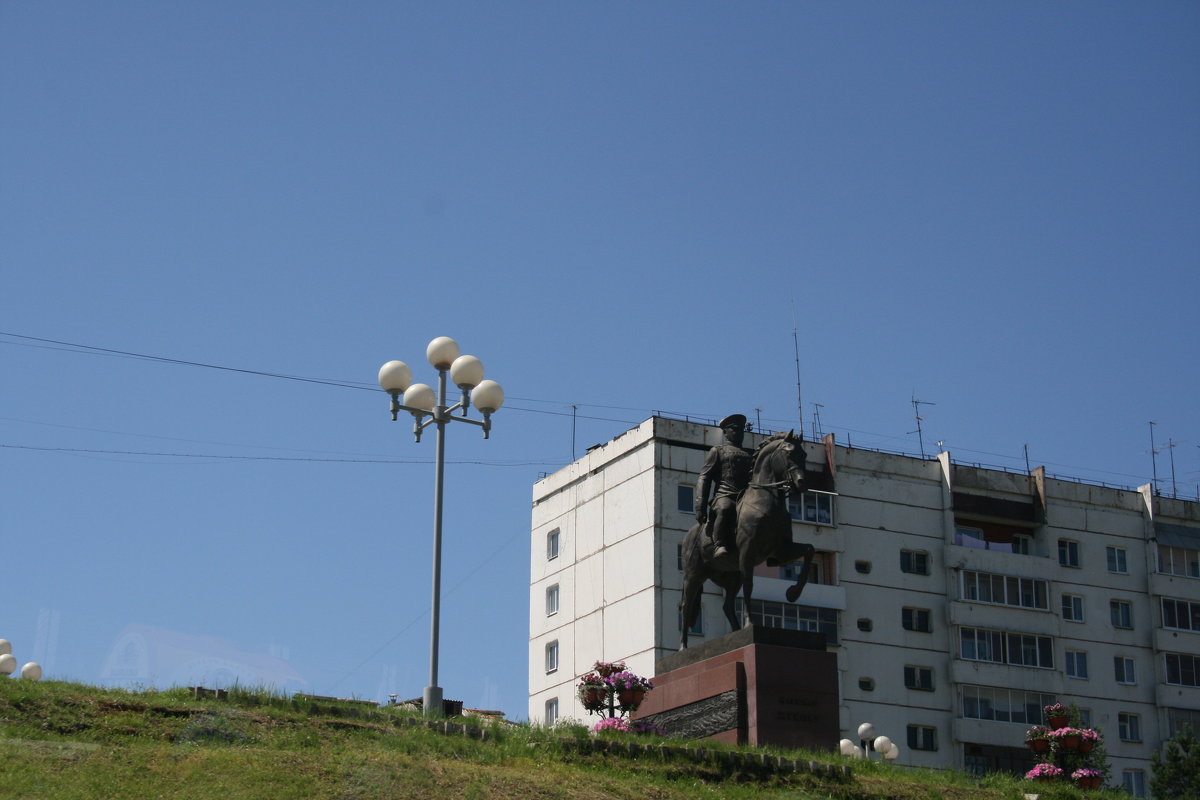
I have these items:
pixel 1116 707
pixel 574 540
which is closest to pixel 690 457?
pixel 574 540

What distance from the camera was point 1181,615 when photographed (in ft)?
243

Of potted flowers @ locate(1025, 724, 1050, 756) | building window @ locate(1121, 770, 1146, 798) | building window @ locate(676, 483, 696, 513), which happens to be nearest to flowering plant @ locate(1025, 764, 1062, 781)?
potted flowers @ locate(1025, 724, 1050, 756)

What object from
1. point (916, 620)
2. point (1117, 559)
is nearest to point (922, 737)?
point (916, 620)

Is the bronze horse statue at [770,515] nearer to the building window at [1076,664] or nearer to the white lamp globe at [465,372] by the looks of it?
the white lamp globe at [465,372]

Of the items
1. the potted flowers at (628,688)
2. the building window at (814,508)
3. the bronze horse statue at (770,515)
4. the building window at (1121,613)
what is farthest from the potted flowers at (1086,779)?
the building window at (1121,613)

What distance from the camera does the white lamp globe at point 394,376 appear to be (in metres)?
24.3

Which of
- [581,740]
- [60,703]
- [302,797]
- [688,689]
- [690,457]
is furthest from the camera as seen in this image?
[690,457]

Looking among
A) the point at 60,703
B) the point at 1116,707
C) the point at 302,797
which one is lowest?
the point at 302,797

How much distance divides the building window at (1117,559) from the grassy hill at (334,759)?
5337 centimetres

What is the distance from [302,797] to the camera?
691 inches

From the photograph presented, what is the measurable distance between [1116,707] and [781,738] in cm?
5097

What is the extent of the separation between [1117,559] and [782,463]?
170ft

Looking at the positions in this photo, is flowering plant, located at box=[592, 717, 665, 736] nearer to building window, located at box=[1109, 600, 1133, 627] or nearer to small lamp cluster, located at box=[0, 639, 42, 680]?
small lamp cluster, located at box=[0, 639, 42, 680]

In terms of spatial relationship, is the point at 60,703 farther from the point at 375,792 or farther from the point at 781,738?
the point at 781,738
